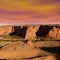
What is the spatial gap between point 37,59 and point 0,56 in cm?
521

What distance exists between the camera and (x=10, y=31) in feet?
277

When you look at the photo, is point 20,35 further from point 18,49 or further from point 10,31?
point 18,49

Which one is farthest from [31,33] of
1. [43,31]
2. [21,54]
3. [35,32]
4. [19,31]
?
[21,54]

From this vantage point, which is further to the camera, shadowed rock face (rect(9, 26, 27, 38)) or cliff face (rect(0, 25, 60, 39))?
shadowed rock face (rect(9, 26, 27, 38))

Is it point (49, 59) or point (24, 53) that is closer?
point (49, 59)

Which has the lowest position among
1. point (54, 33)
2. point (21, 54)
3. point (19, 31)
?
point (19, 31)

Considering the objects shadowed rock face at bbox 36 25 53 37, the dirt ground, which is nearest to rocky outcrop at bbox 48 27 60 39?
shadowed rock face at bbox 36 25 53 37

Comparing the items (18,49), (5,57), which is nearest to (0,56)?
(5,57)

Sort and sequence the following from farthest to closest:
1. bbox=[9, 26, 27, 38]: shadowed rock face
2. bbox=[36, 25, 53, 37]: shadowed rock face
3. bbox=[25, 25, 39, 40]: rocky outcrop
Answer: bbox=[9, 26, 27, 38]: shadowed rock face
bbox=[36, 25, 53, 37]: shadowed rock face
bbox=[25, 25, 39, 40]: rocky outcrop

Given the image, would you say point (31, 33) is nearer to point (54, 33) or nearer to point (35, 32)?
point (35, 32)

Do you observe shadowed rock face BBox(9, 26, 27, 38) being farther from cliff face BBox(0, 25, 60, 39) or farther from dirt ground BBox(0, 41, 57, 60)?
dirt ground BBox(0, 41, 57, 60)

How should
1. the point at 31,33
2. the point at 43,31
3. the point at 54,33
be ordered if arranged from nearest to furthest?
the point at 54,33 < the point at 31,33 < the point at 43,31

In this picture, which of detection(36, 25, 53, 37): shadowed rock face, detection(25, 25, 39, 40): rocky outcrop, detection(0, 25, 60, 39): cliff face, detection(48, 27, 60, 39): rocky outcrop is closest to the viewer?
detection(48, 27, 60, 39): rocky outcrop

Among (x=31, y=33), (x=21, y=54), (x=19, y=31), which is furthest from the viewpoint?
(x=19, y=31)
